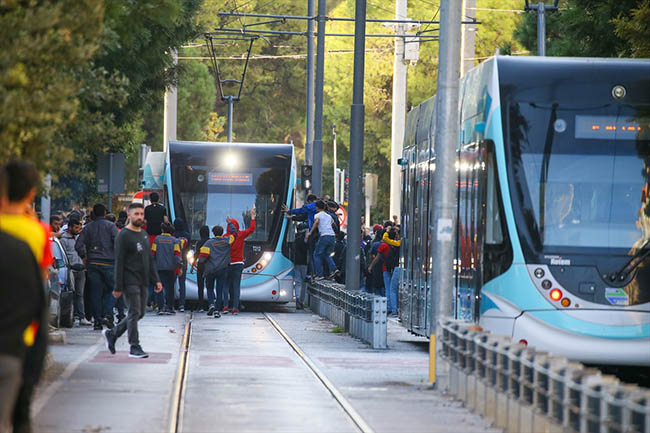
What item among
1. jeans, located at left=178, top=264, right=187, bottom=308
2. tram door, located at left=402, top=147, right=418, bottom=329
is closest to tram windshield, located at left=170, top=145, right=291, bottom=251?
jeans, located at left=178, top=264, right=187, bottom=308

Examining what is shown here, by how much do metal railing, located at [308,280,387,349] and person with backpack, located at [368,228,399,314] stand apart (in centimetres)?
120

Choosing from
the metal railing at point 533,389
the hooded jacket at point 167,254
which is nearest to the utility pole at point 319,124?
the hooded jacket at point 167,254

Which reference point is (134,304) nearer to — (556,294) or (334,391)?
(334,391)

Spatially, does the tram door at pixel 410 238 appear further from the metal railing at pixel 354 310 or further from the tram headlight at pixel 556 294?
the tram headlight at pixel 556 294

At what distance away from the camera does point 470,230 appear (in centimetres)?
1547

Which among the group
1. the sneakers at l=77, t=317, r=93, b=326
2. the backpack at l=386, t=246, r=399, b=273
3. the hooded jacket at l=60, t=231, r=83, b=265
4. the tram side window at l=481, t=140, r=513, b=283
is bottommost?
the sneakers at l=77, t=317, r=93, b=326

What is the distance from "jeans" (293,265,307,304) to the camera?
2933cm

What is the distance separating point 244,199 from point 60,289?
800cm

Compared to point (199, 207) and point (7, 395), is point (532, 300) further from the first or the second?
point (199, 207)

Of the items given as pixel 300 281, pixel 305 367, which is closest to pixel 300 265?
pixel 300 281

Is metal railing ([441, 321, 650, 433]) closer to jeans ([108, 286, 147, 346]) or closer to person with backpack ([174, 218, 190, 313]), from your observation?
jeans ([108, 286, 147, 346])

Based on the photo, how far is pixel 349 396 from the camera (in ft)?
43.9

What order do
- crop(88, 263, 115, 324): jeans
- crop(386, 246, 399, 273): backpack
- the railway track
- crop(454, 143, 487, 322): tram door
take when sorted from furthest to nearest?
crop(386, 246, 399, 273): backpack → crop(88, 263, 115, 324): jeans → crop(454, 143, 487, 322): tram door → the railway track

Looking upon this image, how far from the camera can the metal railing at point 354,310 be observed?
19.2 metres
